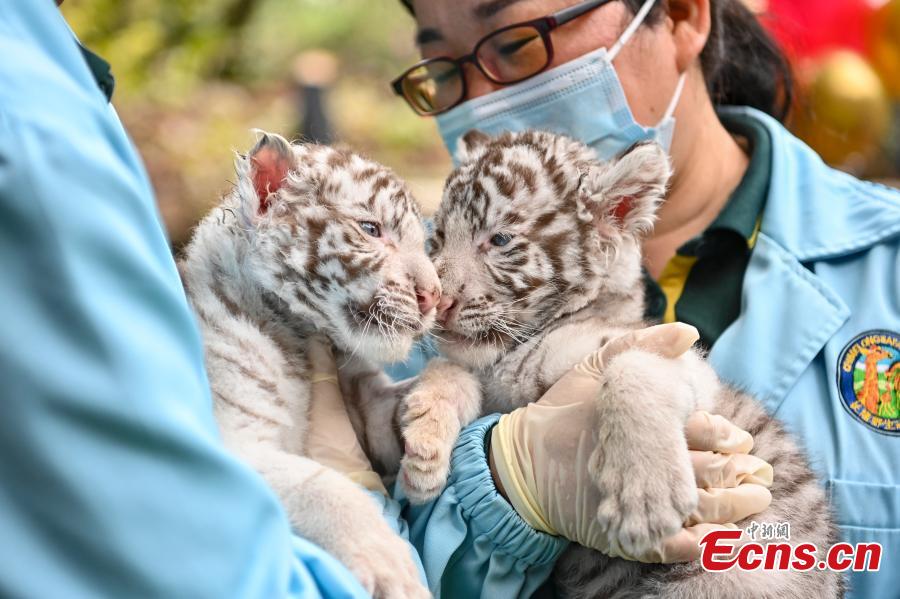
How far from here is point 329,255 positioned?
78.9 inches

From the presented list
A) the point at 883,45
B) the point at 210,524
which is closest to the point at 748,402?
the point at 210,524

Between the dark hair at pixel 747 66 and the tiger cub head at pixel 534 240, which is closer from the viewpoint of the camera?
the tiger cub head at pixel 534 240

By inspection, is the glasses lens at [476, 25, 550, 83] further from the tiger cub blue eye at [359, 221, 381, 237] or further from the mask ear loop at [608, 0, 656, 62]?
the tiger cub blue eye at [359, 221, 381, 237]

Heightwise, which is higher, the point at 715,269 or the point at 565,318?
the point at 565,318

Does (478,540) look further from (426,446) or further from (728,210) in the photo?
(728,210)

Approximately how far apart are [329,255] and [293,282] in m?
0.12

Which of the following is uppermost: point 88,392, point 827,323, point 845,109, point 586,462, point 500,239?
point 88,392

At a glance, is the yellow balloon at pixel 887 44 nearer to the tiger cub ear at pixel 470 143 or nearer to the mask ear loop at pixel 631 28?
the mask ear loop at pixel 631 28

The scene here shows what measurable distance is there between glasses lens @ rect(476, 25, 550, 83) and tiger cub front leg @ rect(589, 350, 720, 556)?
4.30 feet

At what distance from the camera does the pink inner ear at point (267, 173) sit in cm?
201

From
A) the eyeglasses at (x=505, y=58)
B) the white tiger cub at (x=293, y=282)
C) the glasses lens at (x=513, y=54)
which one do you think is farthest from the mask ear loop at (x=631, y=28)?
the white tiger cub at (x=293, y=282)

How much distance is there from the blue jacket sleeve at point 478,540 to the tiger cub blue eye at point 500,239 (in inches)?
22.8

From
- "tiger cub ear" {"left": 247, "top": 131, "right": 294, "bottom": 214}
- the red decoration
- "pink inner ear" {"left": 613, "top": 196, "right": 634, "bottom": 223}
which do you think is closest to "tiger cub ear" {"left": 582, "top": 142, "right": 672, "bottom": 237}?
"pink inner ear" {"left": 613, "top": 196, "right": 634, "bottom": 223}

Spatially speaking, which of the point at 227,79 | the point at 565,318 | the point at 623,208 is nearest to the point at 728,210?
the point at 623,208
